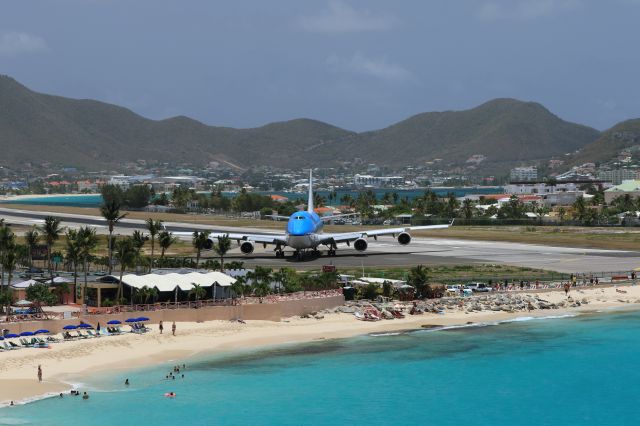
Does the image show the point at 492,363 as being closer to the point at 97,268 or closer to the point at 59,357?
the point at 59,357

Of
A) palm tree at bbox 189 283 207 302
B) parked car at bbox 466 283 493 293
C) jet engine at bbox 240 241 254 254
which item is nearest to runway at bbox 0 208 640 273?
jet engine at bbox 240 241 254 254

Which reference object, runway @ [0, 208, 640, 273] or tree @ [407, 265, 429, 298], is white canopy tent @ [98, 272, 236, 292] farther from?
runway @ [0, 208, 640, 273]

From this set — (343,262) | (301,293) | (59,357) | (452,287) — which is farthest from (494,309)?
(59,357)

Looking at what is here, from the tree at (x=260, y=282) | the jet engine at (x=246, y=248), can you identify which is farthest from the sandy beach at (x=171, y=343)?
the jet engine at (x=246, y=248)

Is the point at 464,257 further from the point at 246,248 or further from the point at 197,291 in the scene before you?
the point at 197,291

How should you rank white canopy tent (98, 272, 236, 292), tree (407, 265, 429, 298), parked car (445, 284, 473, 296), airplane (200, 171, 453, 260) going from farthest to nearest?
airplane (200, 171, 453, 260) < parked car (445, 284, 473, 296) < tree (407, 265, 429, 298) < white canopy tent (98, 272, 236, 292)
